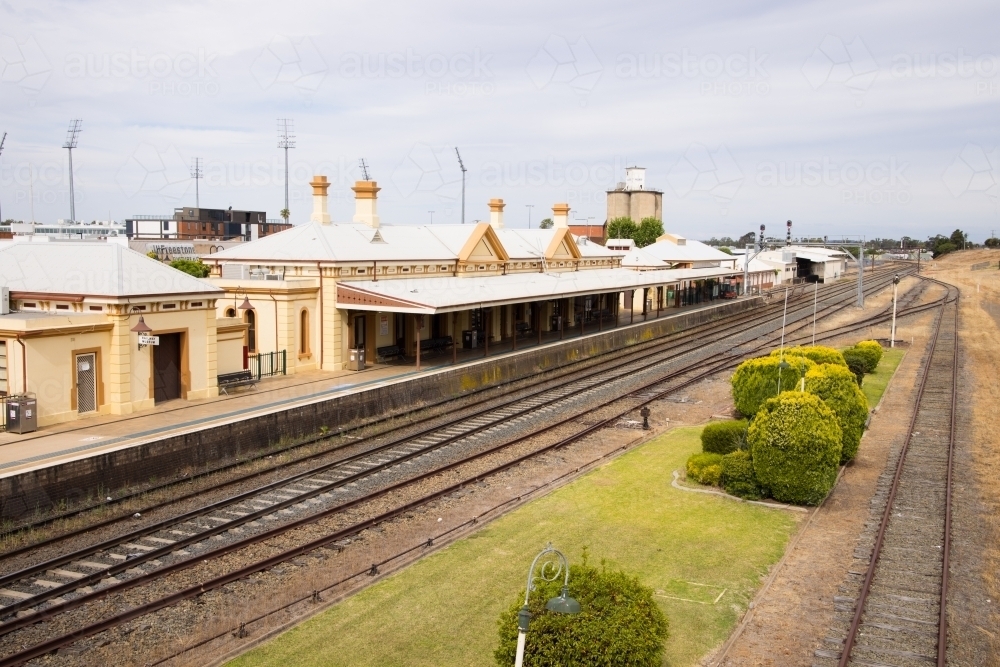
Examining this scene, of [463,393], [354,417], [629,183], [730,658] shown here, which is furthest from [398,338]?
[629,183]

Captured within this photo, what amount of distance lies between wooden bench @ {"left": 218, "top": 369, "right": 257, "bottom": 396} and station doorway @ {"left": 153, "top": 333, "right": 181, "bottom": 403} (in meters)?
1.42

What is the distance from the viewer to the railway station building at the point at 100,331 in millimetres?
20422

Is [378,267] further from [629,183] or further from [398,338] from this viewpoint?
[629,183]

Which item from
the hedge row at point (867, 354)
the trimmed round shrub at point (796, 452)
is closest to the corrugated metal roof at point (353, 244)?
the hedge row at point (867, 354)

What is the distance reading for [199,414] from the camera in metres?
22.4

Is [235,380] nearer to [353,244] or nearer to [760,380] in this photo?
[353,244]

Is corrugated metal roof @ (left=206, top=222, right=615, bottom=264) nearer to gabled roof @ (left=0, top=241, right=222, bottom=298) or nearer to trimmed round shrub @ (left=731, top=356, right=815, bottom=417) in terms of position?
gabled roof @ (left=0, top=241, right=222, bottom=298)

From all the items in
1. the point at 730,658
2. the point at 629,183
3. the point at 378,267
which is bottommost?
the point at 730,658

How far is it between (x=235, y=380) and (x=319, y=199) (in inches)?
483

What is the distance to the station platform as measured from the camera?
18.1 m

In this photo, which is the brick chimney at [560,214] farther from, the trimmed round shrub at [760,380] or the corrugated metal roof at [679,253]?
the trimmed round shrub at [760,380]

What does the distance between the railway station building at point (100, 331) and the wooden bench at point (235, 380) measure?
0.42 m

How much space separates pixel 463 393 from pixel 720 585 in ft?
60.4

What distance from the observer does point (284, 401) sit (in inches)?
Result: 965
